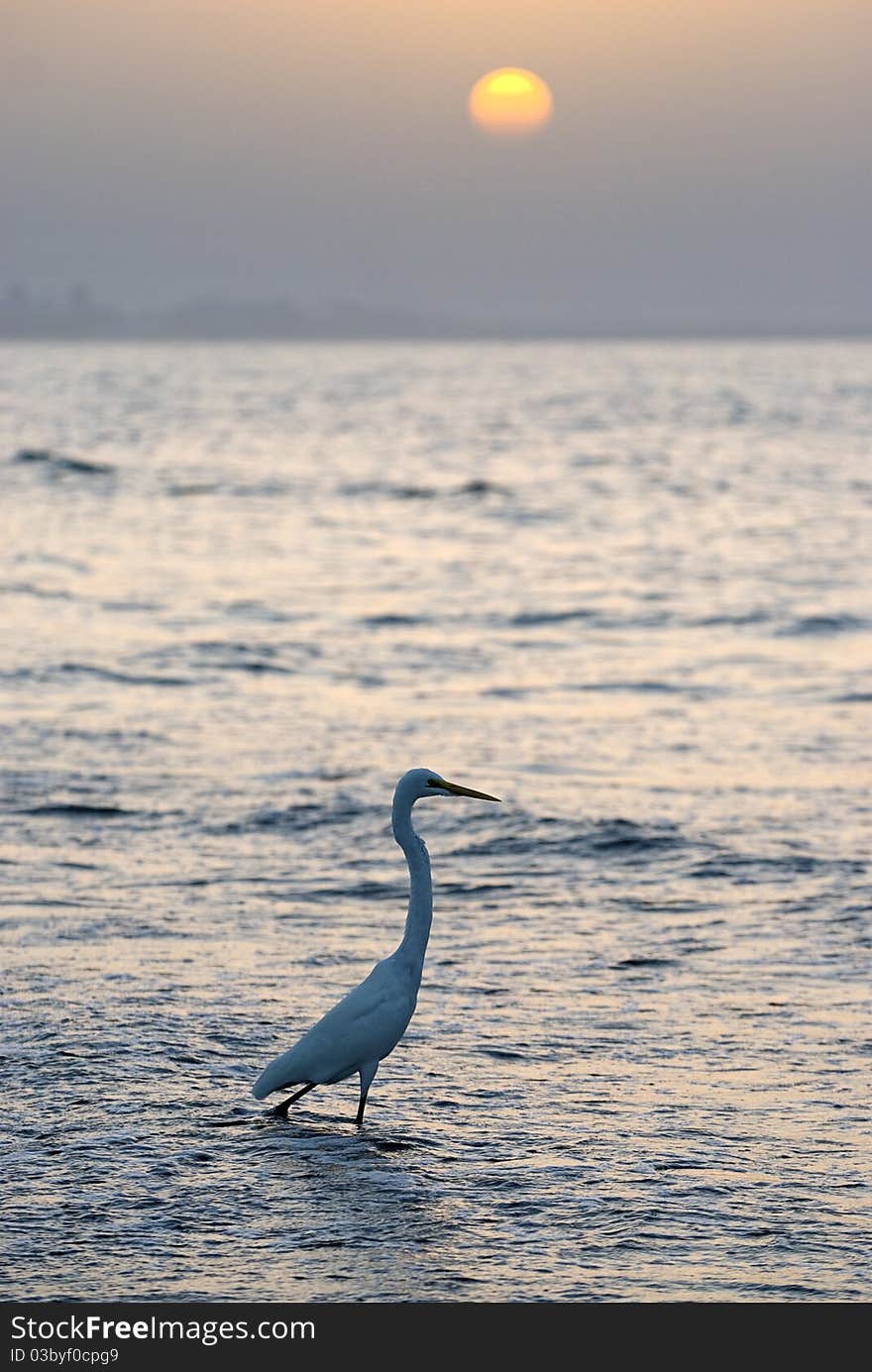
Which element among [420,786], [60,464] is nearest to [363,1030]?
[420,786]

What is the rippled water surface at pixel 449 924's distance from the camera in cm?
641

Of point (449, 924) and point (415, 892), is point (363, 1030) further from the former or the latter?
point (449, 924)

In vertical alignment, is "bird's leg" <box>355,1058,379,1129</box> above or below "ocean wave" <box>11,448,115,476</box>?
below

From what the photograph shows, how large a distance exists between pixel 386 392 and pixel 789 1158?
391 feet

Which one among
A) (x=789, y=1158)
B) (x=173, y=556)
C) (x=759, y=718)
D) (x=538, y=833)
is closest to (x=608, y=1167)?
(x=789, y=1158)

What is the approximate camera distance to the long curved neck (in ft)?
24.9

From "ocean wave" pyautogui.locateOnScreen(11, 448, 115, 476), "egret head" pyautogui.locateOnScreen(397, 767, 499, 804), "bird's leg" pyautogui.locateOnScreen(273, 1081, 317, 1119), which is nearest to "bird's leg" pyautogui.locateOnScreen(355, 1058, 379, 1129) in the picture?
"bird's leg" pyautogui.locateOnScreen(273, 1081, 317, 1119)

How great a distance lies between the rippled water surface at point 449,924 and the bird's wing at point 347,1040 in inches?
10.4

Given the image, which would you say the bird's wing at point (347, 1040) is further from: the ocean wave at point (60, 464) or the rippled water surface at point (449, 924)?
the ocean wave at point (60, 464)

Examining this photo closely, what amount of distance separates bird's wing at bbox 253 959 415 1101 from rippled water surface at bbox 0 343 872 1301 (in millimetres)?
264

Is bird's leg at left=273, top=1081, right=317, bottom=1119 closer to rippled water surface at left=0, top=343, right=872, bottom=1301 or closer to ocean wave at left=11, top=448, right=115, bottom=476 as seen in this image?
rippled water surface at left=0, top=343, right=872, bottom=1301

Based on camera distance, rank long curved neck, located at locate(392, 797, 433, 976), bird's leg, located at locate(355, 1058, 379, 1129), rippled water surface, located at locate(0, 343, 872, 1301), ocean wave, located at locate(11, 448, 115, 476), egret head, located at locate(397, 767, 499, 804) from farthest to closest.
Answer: ocean wave, located at locate(11, 448, 115, 476)
egret head, located at locate(397, 767, 499, 804)
long curved neck, located at locate(392, 797, 433, 976)
bird's leg, located at locate(355, 1058, 379, 1129)
rippled water surface, located at locate(0, 343, 872, 1301)

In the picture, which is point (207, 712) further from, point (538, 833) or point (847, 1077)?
point (847, 1077)

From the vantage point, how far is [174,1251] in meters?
6.14
